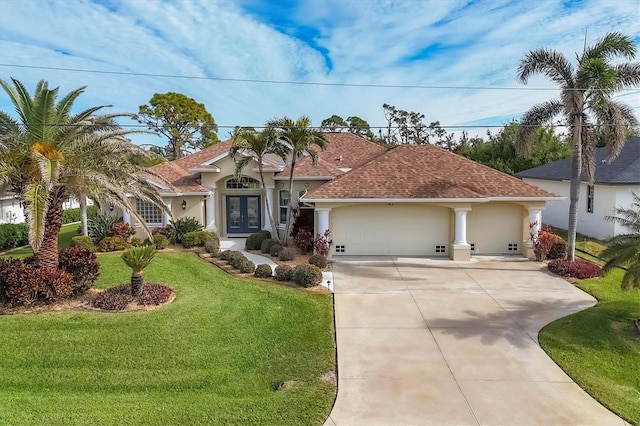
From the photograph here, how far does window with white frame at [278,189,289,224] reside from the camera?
22438 millimetres

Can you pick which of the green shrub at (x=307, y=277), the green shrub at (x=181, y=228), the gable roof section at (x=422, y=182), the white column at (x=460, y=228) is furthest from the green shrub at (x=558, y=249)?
the green shrub at (x=181, y=228)

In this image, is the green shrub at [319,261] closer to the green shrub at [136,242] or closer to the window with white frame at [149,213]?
the green shrub at [136,242]

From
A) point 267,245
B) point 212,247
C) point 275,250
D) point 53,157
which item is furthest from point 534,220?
point 53,157

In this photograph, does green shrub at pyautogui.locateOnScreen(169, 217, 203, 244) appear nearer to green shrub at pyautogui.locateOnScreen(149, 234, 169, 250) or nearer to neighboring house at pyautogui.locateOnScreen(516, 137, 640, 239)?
green shrub at pyautogui.locateOnScreen(149, 234, 169, 250)

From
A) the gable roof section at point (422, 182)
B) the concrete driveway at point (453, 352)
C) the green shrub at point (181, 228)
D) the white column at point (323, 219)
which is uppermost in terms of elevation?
the gable roof section at point (422, 182)

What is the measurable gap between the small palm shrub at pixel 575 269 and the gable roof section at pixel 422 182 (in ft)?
10.7

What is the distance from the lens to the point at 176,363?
327 inches

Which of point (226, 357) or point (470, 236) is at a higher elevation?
point (470, 236)

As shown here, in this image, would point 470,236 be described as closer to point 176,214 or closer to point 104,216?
point 176,214

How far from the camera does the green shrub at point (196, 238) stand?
19.5 meters

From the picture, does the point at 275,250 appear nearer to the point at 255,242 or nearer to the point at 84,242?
the point at 255,242

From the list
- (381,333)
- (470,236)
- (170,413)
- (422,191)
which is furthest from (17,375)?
(470,236)

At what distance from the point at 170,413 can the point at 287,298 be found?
6071 millimetres

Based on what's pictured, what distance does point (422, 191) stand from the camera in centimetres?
1812
